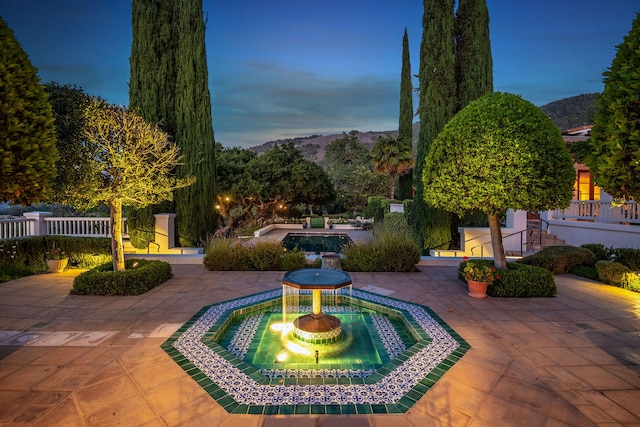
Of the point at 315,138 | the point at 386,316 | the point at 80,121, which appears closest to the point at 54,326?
the point at 80,121

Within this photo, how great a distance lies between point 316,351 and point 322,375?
453 millimetres

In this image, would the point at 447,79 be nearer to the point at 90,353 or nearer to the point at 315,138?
the point at 90,353

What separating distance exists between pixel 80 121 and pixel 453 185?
7.56 m

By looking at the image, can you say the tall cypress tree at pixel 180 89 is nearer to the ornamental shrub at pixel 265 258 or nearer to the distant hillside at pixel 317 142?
the ornamental shrub at pixel 265 258

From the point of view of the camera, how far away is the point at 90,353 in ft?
13.0

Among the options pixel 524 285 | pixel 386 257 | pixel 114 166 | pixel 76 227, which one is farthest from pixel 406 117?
pixel 114 166

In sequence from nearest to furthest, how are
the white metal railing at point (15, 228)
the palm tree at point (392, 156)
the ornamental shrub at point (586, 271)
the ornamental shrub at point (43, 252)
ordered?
the ornamental shrub at point (586, 271) → the ornamental shrub at point (43, 252) → the white metal railing at point (15, 228) → the palm tree at point (392, 156)

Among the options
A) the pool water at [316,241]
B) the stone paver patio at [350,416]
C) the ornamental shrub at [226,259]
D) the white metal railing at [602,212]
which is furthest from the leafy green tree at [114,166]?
the white metal railing at [602,212]

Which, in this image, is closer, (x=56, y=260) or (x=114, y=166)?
(x=114, y=166)

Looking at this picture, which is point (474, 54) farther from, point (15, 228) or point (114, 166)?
point (15, 228)

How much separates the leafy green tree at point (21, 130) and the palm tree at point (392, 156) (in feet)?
66.4

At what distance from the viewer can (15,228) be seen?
954 centimetres

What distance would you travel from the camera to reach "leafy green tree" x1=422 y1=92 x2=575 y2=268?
6027mm

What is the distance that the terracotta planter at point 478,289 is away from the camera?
6395 millimetres
